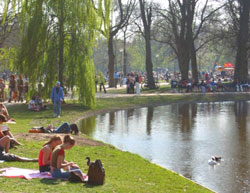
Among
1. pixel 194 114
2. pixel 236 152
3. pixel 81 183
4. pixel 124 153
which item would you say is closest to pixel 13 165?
pixel 81 183

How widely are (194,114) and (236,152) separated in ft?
44.7

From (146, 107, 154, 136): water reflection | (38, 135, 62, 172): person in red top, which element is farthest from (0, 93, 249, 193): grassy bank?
(146, 107, 154, 136): water reflection

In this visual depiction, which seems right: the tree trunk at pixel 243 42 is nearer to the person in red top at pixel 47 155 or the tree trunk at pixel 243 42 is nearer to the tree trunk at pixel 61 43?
the tree trunk at pixel 61 43

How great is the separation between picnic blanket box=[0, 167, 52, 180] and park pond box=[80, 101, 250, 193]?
3749mm

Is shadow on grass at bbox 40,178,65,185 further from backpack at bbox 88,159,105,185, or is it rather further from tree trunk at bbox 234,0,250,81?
tree trunk at bbox 234,0,250,81

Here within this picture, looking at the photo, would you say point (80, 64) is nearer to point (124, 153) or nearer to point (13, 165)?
point (124, 153)

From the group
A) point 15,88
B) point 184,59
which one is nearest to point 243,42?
point 184,59

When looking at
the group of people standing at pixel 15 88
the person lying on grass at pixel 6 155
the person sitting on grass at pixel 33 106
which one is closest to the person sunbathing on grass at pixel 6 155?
the person lying on grass at pixel 6 155

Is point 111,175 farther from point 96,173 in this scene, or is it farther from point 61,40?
point 61,40

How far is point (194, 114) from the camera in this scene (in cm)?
3003

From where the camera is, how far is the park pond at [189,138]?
1334 cm

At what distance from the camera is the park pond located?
13.3 m

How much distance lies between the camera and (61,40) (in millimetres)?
28953

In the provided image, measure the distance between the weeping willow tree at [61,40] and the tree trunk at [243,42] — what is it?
2279cm
